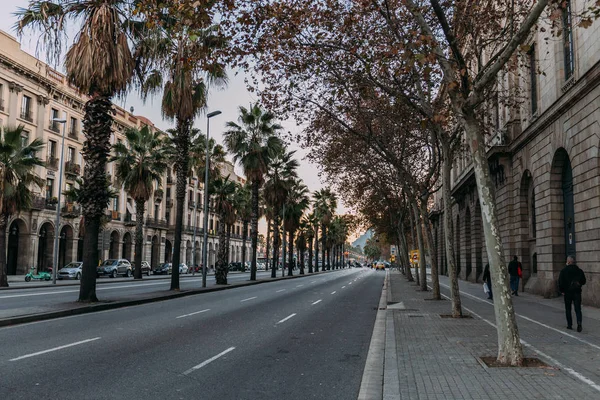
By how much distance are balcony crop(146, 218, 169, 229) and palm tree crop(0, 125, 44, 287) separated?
118 feet

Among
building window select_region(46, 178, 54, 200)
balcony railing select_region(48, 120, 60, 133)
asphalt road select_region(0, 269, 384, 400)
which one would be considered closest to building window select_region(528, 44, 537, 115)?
asphalt road select_region(0, 269, 384, 400)

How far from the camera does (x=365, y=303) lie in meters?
20.4

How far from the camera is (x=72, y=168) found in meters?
48.4

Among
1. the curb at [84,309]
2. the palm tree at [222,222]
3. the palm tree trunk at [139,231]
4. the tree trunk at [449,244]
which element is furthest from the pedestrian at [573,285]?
the palm tree trunk at [139,231]

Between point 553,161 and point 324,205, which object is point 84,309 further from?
point 324,205

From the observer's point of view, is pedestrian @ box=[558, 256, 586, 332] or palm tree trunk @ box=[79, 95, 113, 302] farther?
palm tree trunk @ box=[79, 95, 113, 302]

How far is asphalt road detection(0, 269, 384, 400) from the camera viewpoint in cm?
644

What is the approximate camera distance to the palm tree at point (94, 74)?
15.9 metres

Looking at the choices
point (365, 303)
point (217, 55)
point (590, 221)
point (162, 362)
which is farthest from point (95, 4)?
point (590, 221)

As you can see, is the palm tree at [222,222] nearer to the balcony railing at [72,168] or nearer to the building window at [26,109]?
the balcony railing at [72,168]

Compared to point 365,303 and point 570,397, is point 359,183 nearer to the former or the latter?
point 365,303

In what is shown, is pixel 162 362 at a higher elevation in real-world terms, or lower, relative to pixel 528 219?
lower

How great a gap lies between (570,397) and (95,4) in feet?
54.0

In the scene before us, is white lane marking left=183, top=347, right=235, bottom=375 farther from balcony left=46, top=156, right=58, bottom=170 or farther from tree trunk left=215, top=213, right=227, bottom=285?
balcony left=46, top=156, right=58, bottom=170
